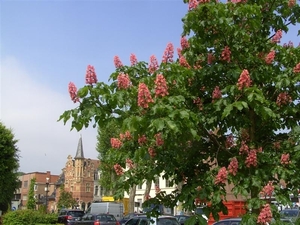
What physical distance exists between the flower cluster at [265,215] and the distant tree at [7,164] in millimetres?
27754

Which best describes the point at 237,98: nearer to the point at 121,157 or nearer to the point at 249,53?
the point at 249,53

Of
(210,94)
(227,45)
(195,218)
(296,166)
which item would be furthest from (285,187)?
(227,45)

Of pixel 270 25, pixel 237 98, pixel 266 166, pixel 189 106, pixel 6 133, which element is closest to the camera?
pixel 237 98

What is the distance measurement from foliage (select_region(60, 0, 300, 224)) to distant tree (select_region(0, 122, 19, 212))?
2638cm

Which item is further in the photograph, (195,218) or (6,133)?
(6,133)

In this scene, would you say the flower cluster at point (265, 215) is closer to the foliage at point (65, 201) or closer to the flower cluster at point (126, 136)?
the flower cluster at point (126, 136)

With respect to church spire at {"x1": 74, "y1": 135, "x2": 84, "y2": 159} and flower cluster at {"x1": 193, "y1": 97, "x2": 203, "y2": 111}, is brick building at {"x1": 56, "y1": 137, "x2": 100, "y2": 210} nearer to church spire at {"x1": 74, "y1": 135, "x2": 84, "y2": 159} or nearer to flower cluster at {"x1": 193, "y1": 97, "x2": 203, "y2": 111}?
church spire at {"x1": 74, "y1": 135, "x2": 84, "y2": 159}

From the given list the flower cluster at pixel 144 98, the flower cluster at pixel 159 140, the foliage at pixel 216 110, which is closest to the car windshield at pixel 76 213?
the foliage at pixel 216 110

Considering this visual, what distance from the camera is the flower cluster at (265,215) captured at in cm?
487

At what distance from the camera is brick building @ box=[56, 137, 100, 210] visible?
87.9 metres

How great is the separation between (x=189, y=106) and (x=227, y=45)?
1.07m

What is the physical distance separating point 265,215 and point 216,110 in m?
1.46

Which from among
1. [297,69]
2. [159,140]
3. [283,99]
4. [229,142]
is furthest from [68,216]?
[297,69]

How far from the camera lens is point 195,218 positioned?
17.4 ft
